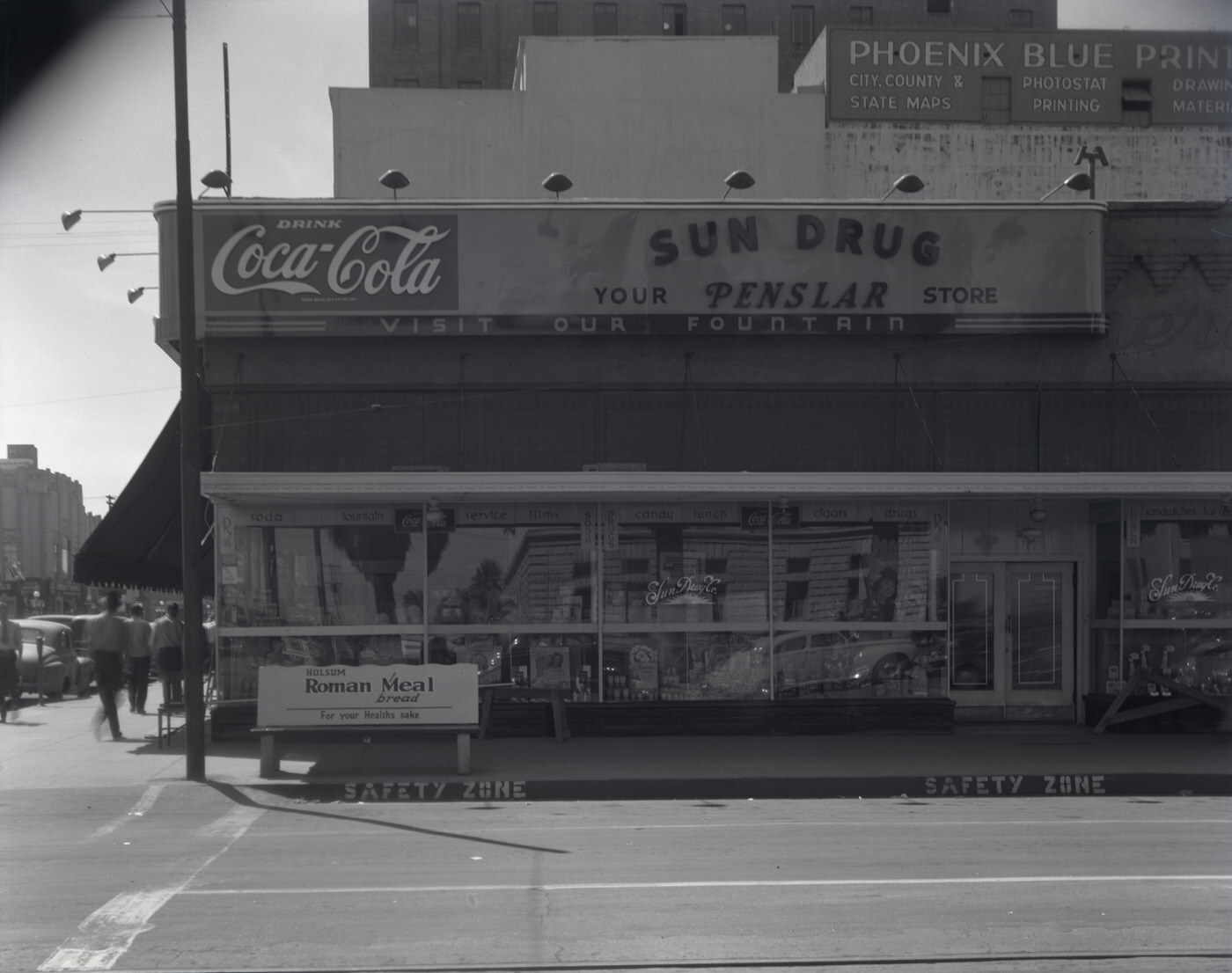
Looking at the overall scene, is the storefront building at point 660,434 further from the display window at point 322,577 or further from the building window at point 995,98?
the building window at point 995,98

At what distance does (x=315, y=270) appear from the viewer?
56.5ft

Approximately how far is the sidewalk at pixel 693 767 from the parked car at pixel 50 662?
9.21 m

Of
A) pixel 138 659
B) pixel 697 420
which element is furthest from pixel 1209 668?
pixel 138 659

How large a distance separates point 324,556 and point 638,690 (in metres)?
4.18

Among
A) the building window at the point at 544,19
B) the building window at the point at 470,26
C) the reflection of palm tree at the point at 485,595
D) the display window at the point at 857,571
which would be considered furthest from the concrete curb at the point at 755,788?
the building window at the point at 470,26

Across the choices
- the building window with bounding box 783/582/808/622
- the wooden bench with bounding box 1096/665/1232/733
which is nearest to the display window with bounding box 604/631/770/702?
the building window with bounding box 783/582/808/622

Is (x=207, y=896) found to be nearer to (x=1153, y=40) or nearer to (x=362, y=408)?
(x=362, y=408)

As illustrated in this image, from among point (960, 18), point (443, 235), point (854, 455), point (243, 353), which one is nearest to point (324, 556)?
point (243, 353)

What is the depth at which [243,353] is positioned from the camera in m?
17.5

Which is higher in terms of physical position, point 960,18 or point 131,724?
point 960,18

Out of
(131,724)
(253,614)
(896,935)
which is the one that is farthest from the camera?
(131,724)

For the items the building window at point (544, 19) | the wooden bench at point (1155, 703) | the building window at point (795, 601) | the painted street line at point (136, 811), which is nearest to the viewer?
the painted street line at point (136, 811)

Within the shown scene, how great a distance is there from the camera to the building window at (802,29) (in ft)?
221

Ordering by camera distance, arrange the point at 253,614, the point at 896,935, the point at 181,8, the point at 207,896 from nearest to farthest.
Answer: the point at 896,935 < the point at 207,896 < the point at 181,8 < the point at 253,614
